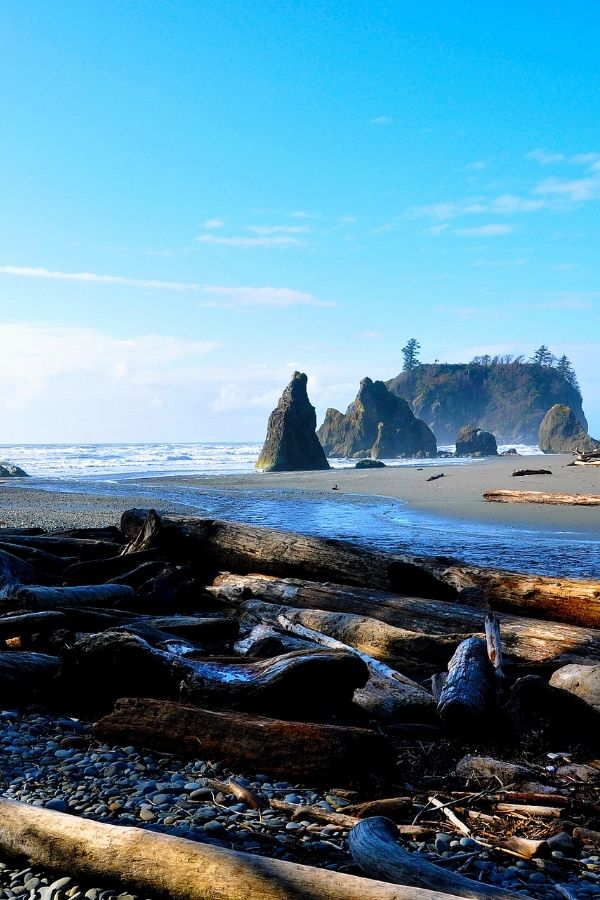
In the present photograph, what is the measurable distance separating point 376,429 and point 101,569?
329 ft

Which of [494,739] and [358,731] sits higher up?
[358,731]

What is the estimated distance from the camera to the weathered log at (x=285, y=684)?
4.35 m

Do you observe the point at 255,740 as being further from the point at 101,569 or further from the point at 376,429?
the point at 376,429

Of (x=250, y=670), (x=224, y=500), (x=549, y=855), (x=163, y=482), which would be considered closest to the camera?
(x=549, y=855)

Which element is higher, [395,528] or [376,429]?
[376,429]

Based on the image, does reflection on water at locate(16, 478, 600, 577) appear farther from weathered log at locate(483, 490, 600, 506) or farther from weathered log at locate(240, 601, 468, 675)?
weathered log at locate(240, 601, 468, 675)

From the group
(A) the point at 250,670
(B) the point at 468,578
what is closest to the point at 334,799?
(A) the point at 250,670

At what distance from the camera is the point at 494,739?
4.24 metres

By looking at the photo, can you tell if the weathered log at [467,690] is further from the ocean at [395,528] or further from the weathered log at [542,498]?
the weathered log at [542,498]

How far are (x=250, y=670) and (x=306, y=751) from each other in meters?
0.96

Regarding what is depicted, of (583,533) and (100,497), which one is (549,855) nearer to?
(583,533)

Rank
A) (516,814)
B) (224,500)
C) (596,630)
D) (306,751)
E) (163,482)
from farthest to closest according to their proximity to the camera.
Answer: (163,482) → (224,500) → (596,630) → (306,751) → (516,814)

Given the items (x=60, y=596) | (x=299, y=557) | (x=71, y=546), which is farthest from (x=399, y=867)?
(x=71, y=546)

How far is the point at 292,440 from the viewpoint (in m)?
63.1
